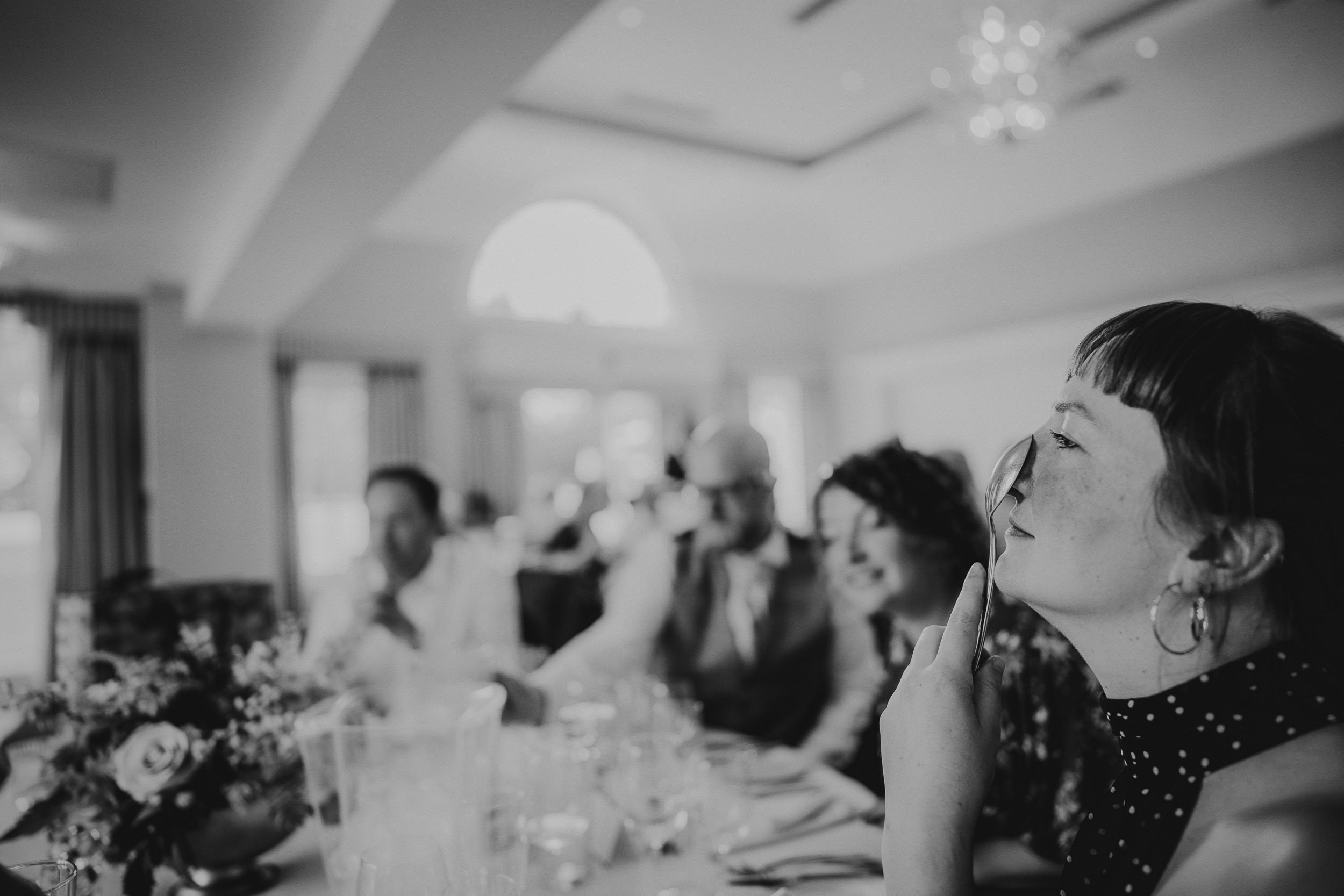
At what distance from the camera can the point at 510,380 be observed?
719 centimetres

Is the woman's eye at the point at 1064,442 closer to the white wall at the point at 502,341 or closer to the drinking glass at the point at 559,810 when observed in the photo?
the drinking glass at the point at 559,810

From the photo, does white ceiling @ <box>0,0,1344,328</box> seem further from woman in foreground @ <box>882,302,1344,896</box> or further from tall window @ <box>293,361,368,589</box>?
woman in foreground @ <box>882,302,1344,896</box>

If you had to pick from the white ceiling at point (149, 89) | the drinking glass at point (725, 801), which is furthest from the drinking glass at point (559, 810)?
Result: the white ceiling at point (149, 89)

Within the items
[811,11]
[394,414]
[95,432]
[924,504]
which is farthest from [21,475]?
[924,504]

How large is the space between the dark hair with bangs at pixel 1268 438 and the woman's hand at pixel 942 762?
23 cm

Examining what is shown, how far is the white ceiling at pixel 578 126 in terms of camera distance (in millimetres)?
2531

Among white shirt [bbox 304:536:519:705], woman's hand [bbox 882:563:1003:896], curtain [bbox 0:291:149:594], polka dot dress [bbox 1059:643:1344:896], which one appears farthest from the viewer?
curtain [bbox 0:291:149:594]

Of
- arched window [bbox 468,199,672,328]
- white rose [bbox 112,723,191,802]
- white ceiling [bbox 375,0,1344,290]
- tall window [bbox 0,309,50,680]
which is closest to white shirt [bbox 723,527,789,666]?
white rose [bbox 112,723,191,802]

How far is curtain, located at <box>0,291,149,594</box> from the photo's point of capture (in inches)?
227

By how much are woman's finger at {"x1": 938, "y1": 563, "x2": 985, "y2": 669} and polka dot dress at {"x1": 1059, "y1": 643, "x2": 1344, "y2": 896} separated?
0.14 m

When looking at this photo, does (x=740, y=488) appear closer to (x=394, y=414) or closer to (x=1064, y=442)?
(x=1064, y=442)

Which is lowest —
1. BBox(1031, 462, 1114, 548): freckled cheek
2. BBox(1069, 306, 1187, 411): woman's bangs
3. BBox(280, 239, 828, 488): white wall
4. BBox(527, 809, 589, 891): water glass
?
BBox(527, 809, 589, 891): water glass

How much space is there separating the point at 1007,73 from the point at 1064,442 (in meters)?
3.94

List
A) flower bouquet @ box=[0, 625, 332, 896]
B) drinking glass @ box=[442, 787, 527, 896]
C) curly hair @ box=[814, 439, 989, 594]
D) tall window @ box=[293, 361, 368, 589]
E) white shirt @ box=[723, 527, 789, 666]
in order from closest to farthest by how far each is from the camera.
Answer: drinking glass @ box=[442, 787, 527, 896]
flower bouquet @ box=[0, 625, 332, 896]
curly hair @ box=[814, 439, 989, 594]
white shirt @ box=[723, 527, 789, 666]
tall window @ box=[293, 361, 368, 589]
